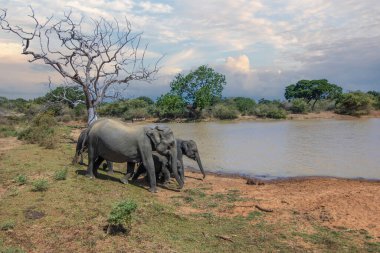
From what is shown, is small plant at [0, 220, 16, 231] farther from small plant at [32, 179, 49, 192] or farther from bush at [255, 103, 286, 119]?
bush at [255, 103, 286, 119]

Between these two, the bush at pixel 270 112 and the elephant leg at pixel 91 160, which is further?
the bush at pixel 270 112

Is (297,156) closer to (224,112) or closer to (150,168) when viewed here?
(150,168)

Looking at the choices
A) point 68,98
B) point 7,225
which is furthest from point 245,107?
point 7,225

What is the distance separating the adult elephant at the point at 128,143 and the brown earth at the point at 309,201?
1.04m

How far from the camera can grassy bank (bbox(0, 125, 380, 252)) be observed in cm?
651

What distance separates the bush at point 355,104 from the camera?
55.6 m

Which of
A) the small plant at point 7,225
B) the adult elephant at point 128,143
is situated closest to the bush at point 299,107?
the adult elephant at point 128,143

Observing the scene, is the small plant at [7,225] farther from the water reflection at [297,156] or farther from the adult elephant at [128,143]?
the water reflection at [297,156]

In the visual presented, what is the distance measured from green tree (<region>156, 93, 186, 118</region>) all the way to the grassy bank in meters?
47.2

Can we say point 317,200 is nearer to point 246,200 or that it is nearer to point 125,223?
point 246,200

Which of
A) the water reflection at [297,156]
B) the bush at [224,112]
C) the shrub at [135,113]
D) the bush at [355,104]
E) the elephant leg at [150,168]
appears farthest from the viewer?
the shrub at [135,113]

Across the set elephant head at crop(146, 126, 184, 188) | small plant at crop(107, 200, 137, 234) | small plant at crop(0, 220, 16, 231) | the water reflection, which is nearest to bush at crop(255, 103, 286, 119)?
the water reflection

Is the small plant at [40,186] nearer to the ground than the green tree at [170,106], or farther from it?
nearer to the ground

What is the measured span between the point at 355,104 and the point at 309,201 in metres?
50.9
